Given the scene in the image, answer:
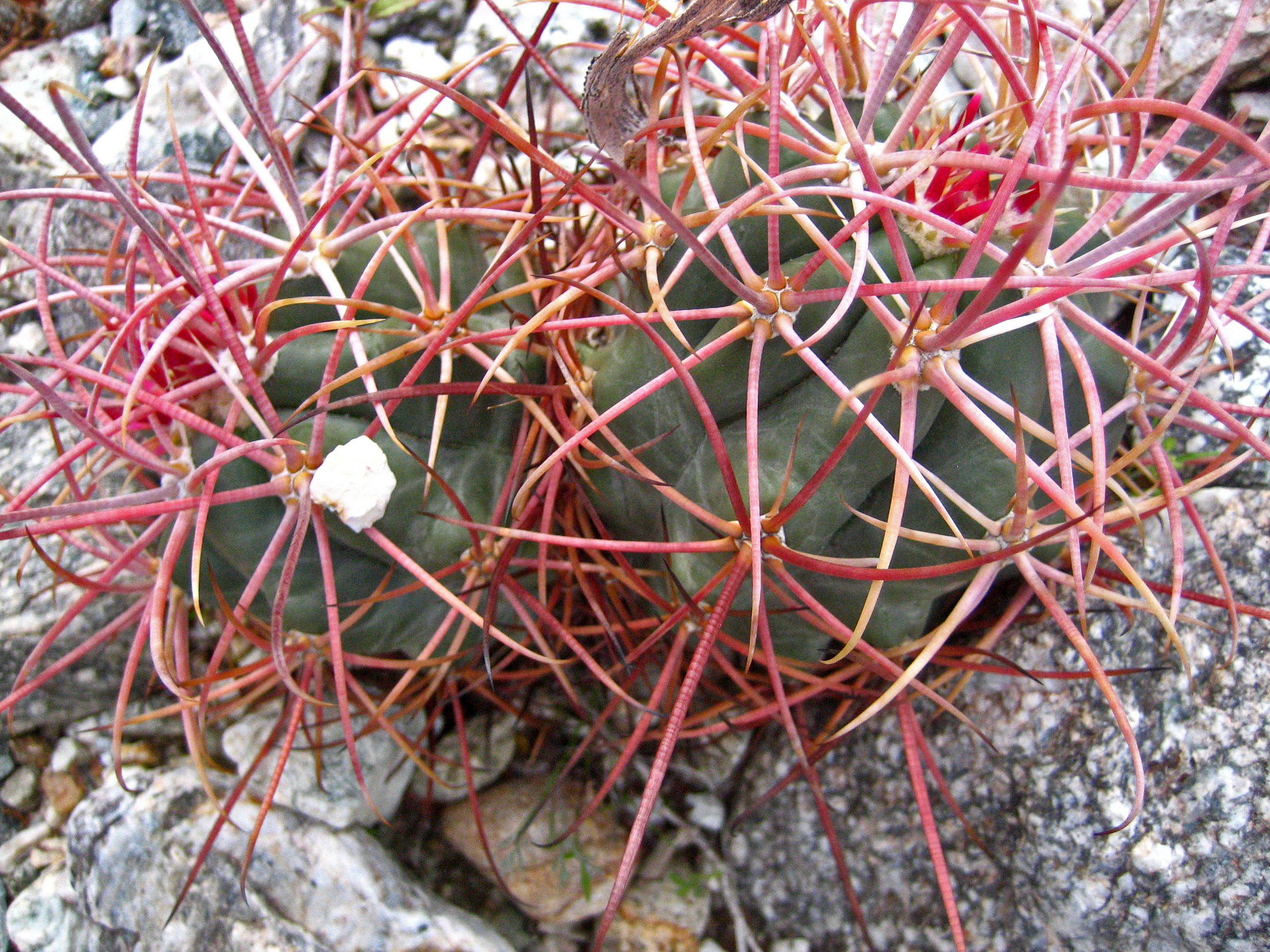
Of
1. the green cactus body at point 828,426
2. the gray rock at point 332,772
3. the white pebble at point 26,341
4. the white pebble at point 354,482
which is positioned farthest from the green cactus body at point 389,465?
the white pebble at point 26,341

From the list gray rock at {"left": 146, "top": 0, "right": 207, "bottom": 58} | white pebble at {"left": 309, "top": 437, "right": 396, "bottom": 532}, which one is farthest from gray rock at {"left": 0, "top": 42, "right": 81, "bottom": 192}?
white pebble at {"left": 309, "top": 437, "right": 396, "bottom": 532}

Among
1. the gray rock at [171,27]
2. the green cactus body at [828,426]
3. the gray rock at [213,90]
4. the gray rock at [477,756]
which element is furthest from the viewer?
the gray rock at [171,27]

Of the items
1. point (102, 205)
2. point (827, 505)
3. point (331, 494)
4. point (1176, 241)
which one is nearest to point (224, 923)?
point (331, 494)

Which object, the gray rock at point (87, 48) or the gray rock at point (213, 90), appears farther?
the gray rock at point (87, 48)

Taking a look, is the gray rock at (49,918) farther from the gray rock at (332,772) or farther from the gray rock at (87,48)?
the gray rock at (87,48)

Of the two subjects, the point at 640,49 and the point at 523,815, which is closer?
the point at 640,49

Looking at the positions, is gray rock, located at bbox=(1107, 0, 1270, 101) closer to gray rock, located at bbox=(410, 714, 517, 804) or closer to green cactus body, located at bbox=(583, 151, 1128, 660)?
green cactus body, located at bbox=(583, 151, 1128, 660)

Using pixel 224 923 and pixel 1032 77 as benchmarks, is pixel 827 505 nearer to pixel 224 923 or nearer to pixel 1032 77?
pixel 1032 77
